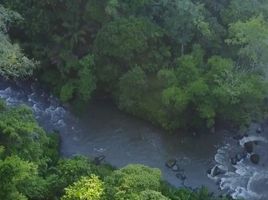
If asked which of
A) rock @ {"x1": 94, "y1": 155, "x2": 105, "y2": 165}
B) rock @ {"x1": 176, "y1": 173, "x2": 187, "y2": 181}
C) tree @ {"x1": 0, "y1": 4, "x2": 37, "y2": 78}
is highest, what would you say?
tree @ {"x1": 0, "y1": 4, "x2": 37, "y2": 78}

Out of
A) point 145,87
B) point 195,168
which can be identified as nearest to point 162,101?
point 145,87

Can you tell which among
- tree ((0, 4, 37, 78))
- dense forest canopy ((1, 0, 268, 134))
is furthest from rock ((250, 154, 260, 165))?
tree ((0, 4, 37, 78))

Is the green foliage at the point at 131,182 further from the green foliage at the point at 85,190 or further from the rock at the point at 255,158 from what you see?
the rock at the point at 255,158

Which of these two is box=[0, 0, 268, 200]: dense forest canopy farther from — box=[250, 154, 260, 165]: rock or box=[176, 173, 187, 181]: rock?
box=[176, 173, 187, 181]: rock

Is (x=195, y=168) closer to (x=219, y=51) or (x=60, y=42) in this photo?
(x=219, y=51)

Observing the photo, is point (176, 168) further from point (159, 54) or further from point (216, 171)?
point (159, 54)

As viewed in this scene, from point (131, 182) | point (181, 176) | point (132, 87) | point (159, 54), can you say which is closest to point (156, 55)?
point (159, 54)
